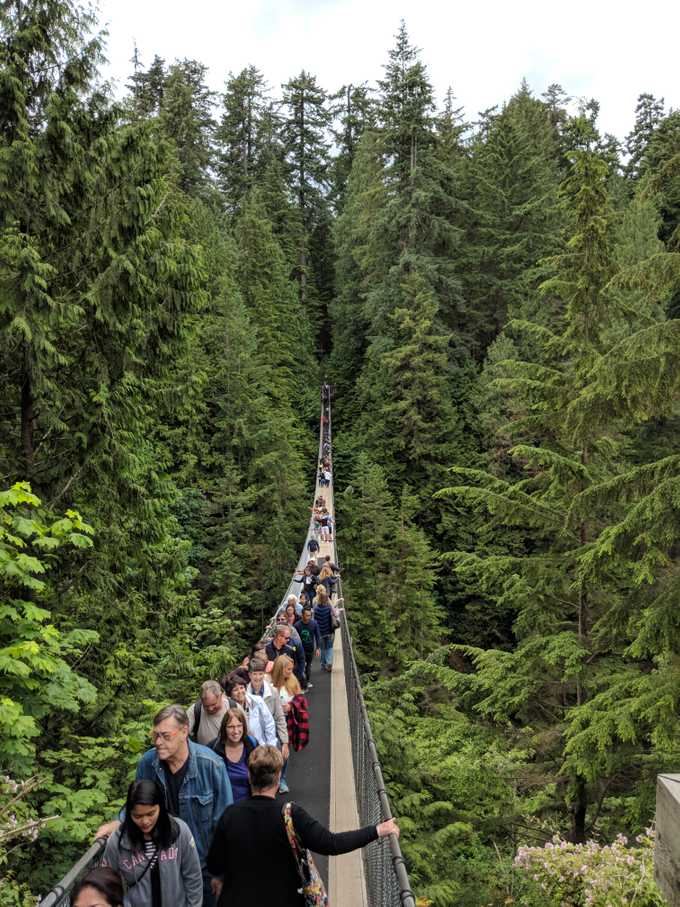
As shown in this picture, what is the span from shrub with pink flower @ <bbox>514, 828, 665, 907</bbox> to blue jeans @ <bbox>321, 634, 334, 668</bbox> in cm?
486

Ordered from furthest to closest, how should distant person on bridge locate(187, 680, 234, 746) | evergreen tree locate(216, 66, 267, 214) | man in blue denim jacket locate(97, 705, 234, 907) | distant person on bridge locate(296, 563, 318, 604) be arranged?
evergreen tree locate(216, 66, 267, 214), distant person on bridge locate(296, 563, 318, 604), distant person on bridge locate(187, 680, 234, 746), man in blue denim jacket locate(97, 705, 234, 907)

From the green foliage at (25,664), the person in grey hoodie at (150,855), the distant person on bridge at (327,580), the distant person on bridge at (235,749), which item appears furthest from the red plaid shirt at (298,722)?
the distant person on bridge at (327,580)

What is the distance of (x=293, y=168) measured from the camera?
5191 cm

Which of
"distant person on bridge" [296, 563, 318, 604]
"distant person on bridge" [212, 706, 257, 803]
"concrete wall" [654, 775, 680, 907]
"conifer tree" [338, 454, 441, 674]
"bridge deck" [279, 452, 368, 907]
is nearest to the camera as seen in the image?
"concrete wall" [654, 775, 680, 907]

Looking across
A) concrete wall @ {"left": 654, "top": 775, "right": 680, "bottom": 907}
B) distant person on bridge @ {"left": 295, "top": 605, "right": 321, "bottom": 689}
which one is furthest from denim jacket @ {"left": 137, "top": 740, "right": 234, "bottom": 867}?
distant person on bridge @ {"left": 295, "top": 605, "right": 321, "bottom": 689}

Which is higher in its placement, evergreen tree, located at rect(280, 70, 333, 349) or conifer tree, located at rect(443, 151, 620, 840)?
evergreen tree, located at rect(280, 70, 333, 349)

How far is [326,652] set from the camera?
11.1m

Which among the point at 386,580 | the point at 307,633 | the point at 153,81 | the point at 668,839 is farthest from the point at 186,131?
the point at 668,839

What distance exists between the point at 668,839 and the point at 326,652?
1045 cm

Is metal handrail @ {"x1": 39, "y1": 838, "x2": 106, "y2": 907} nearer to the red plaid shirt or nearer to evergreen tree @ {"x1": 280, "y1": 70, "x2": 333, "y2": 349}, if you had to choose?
the red plaid shirt

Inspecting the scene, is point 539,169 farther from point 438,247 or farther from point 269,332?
point 269,332

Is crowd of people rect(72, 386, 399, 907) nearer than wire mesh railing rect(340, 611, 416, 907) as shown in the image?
Yes

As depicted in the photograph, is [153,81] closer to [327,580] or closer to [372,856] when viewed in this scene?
[327,580]

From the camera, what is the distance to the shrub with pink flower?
4.73m
